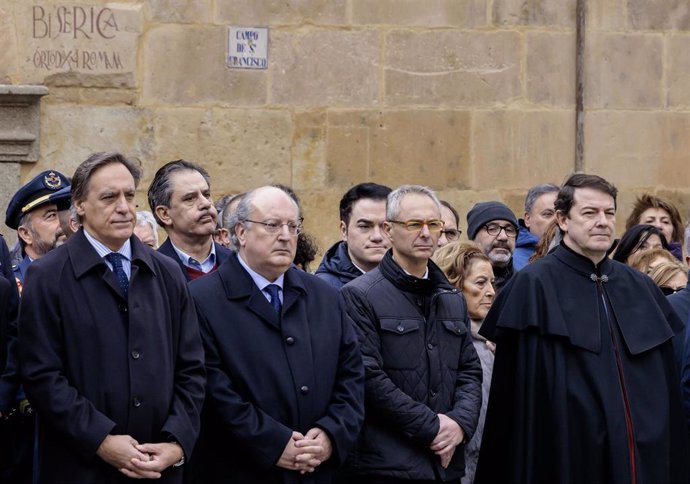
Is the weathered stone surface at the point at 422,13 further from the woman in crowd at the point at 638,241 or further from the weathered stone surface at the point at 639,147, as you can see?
the woman in crowd at the point at 638,241

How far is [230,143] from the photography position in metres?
9.84

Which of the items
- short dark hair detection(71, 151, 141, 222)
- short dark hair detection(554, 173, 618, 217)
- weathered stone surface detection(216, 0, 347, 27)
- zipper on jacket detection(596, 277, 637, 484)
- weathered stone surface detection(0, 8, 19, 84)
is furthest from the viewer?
weathered stone surface detection(216, 0, 347, 27)

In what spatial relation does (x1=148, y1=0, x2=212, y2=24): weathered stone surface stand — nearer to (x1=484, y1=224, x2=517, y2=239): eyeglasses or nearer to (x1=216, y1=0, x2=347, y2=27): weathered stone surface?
(x1=216, y1=0, x2=347, y2=27): weathered stone surface

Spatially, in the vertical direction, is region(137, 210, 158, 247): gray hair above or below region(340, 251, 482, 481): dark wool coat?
above

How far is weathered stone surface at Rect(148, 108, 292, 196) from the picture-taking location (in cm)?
973

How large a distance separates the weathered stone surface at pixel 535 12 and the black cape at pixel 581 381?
3987 mm

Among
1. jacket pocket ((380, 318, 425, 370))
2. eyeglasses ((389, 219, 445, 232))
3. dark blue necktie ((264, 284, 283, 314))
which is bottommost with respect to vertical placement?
jacket pocket ((380, 318, 425, 370))

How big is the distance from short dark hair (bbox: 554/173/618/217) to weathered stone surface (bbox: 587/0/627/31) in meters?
4.03

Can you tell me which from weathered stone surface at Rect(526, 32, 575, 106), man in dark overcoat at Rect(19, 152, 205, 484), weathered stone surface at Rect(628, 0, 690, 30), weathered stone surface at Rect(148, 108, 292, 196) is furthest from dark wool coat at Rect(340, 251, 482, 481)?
weathered stone surface at Rect(628, 0, 690, 30)

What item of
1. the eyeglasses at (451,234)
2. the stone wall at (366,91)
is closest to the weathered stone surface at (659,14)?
the stone wall at (366,91)

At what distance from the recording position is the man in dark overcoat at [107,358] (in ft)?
17.4

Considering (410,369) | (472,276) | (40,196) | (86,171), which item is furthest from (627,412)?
(40,196)

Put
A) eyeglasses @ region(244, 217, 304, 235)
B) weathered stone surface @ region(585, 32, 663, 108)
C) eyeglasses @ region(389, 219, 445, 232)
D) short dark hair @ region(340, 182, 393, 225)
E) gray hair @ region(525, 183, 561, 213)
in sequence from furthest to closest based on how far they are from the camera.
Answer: weathered stone surface @ region(585, 32, 663, 108) → gray hair @ region(525, 183, 561, 213) → short dark hair @ region(340, 182, 393, 225) → eyeglasses @ region(389, 219, 445, 232) → eyeglasses @ region(244, 217, 304, 235)

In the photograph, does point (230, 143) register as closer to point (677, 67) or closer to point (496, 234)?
point (496, 234)
